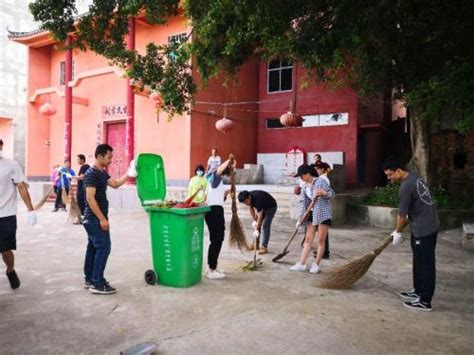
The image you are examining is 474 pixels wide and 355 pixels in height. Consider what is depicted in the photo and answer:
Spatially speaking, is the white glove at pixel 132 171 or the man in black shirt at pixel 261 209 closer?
the white glove at pixel 132 171

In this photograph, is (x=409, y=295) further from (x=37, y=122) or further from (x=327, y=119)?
(x=37, y=122)

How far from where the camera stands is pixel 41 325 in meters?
3.61

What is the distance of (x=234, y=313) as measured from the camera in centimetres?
396

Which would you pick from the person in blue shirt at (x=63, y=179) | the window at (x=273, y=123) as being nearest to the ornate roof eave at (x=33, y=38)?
the person in blue shirt at (x=63, y=179)

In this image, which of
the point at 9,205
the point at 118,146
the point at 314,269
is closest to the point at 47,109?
the point at 118,146

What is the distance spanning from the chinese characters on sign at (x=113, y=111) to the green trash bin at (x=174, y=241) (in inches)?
434

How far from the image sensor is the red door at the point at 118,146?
1564cm

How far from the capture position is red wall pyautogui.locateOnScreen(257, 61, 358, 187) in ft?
46.9

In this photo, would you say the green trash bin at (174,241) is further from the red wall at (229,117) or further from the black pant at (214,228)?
the red wall at (229,117)

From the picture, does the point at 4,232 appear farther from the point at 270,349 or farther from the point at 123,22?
the point at 123,22

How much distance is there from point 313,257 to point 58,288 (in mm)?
3713

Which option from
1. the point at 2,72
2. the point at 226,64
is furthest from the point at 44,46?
the point at 226,64

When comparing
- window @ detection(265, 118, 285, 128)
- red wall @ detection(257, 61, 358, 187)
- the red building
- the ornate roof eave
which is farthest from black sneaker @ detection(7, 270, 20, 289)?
the ornate roof eave

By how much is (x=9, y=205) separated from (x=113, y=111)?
11.7 m
